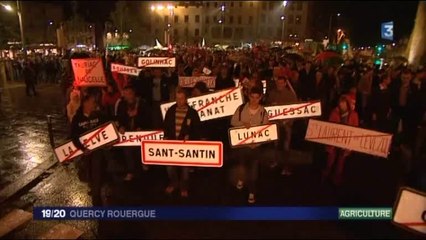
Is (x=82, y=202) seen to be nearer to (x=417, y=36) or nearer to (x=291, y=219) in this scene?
(x=291, y=219)

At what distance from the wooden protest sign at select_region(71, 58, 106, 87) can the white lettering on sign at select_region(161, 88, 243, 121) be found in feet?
8.61

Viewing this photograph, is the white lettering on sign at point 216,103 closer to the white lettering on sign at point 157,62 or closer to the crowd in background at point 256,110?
the crowd in background at point 256,110

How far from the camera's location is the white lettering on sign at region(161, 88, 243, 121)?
27.6 feet

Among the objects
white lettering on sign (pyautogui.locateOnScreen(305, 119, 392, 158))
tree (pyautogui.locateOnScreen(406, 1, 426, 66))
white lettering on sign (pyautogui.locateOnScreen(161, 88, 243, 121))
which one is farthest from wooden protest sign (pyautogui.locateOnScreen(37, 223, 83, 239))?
tree (pyautogui.locateOnScreen(406, 1, 426, 66))

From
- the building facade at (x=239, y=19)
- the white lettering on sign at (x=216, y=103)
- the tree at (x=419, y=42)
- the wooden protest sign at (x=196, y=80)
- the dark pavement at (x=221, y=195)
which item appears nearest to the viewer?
the dark pavement at (x=221, y=195)

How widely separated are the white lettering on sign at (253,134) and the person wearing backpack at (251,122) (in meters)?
0.09

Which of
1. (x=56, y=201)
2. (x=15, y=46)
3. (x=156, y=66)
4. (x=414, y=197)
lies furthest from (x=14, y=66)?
(x=414, y=197)

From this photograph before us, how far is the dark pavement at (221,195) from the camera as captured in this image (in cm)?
578

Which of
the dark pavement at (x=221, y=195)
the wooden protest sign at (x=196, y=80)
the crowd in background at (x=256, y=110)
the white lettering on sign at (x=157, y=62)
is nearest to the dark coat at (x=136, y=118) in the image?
the crowd in background at (x=256, y=110)

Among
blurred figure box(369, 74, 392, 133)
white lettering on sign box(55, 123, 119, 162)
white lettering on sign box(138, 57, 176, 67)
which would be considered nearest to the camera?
white lettering on sign box(55, 123, 119, 162)

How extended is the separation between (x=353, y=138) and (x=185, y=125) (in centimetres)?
294

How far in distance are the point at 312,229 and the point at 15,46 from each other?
31.4 meters

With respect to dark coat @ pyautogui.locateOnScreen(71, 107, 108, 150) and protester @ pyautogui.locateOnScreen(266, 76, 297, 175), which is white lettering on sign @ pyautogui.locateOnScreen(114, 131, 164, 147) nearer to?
dark coat @ pyautogui.locateOnScreen(71, 107, 108, 150)

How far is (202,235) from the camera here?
223 inches
